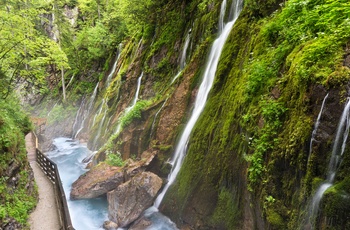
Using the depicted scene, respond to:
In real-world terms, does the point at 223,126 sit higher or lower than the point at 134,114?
higher

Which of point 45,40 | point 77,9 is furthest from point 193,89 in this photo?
point 77,9

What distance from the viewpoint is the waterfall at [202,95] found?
34.0 feet

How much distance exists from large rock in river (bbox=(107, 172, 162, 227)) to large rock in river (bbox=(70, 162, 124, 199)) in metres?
1.35

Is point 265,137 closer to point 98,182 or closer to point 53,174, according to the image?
point 98,182

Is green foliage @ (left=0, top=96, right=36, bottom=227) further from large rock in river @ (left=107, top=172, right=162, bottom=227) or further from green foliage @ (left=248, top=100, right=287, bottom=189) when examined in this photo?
green foliage @ (left=248, top=100, right=287, bottom=189)

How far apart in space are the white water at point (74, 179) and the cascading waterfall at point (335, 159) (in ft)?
25.8

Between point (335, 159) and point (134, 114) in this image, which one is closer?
point (335, 159)

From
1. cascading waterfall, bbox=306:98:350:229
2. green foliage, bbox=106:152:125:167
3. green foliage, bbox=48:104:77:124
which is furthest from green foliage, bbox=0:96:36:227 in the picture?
green foliage, bbox=48:104:77:124

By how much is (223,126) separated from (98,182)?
6613 millimetres

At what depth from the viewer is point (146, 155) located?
1242cm

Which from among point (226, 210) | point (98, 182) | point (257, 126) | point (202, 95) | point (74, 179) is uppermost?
point (202, 95)

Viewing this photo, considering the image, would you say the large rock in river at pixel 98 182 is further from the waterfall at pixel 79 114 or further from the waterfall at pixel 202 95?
the waterfall at pixel 79 114

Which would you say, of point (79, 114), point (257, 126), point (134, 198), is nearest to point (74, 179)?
point (134, 198)

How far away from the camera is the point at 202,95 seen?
35.0 ft
